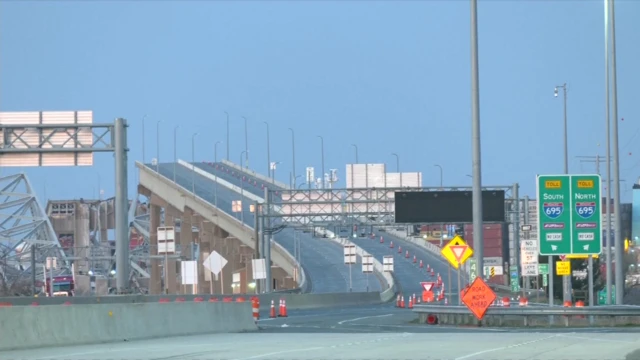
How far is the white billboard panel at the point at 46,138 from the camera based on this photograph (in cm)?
4259

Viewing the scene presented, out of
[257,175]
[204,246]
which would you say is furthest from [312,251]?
[257,175]

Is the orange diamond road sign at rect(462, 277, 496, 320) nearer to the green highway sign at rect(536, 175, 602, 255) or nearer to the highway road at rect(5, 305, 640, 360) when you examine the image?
the highway road at rect(5, 305, 640, 360)

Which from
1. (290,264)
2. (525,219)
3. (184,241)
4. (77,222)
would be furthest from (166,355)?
(77,222)

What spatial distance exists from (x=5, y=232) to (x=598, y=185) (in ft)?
313

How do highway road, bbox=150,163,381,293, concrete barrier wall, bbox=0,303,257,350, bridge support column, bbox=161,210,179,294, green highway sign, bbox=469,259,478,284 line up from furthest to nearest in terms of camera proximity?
bridge support column, bbox=161,210,179,294, highway road, bbox=150,163,381,293, green highway sign, bbox=469,259,478,284, concrete barrier wall, bbox=0,303,257,350

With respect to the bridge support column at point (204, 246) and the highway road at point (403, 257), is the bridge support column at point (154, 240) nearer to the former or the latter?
the bridge support column at point (204, 246)

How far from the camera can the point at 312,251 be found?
11988 cm

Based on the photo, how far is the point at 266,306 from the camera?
58.4 m

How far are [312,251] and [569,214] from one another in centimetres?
8907

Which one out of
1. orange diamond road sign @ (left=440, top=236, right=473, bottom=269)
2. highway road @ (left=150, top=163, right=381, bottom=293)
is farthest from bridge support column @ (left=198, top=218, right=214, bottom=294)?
orange diamond road sign @ (left=440, top=236, right=473, bottom=269)

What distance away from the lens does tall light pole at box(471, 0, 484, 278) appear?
87.6ft

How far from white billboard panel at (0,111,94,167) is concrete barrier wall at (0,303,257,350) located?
1487 centimetres

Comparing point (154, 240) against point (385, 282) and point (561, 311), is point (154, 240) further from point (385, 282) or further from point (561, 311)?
point (561, 311)

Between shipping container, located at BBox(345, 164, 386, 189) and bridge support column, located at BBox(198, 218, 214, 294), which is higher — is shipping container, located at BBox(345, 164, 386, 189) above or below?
above
